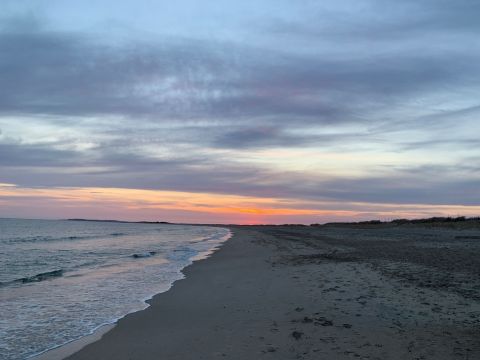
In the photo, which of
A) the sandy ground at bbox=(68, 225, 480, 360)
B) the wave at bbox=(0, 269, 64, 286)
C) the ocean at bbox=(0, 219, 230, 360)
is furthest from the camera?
the wave at bbox=(0, 269, 64, 286)

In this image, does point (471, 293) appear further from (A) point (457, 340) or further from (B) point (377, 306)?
(A) point (457, 340)

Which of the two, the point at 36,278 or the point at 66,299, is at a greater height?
the point at 66,299

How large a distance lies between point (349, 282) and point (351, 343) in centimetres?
629

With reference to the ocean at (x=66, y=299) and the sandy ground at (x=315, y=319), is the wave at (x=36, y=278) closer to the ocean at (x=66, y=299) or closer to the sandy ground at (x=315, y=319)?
the ocean at (x=66, y=299)

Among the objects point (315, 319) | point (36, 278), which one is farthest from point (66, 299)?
point (315, 319)

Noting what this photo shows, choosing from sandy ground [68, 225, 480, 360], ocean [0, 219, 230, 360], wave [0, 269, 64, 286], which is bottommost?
wave [0, 269, 64, 286]

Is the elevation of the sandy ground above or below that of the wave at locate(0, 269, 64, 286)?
above

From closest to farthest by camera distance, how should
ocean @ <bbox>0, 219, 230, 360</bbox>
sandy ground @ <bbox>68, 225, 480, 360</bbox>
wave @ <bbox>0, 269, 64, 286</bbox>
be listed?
sandy ground @ <bbox>68, 225, 480, 360</bbox>, ocean @ <bbox>0, 219, 230, 360</bbox>, wave @ <bbox>0, 269, 64, 286</bbox>

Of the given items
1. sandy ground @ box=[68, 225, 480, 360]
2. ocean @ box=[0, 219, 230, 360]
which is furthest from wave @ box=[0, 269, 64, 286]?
sandy ground @ box=[68, 225, 480, 360]

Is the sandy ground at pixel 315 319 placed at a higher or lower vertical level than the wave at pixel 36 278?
higher

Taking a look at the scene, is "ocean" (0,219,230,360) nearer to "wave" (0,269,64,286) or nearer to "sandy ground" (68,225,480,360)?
"wave" (0,269,64,286)

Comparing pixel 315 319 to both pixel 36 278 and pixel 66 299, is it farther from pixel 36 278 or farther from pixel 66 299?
pixel 36 278

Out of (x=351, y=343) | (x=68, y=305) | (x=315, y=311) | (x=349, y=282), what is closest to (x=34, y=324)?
(x=68, y=305)

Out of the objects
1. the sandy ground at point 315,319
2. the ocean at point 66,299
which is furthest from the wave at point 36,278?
the sandy ground at point 315,319
